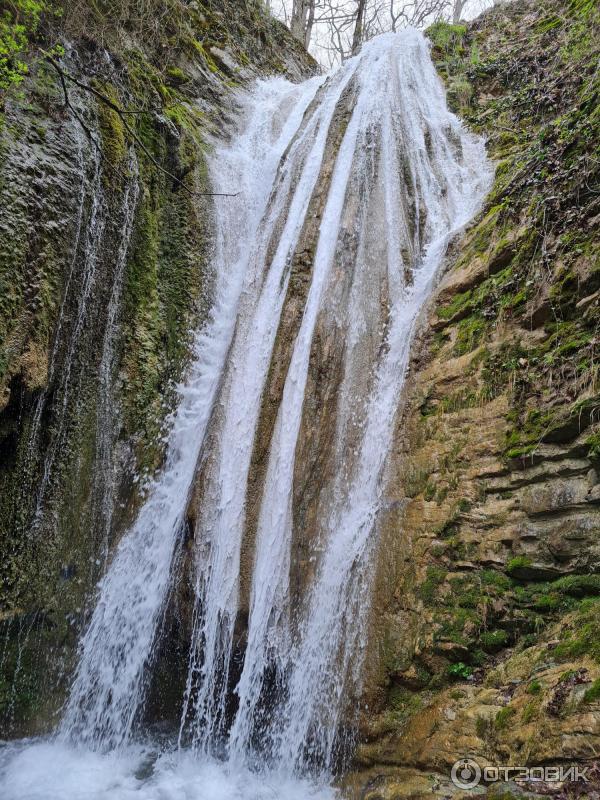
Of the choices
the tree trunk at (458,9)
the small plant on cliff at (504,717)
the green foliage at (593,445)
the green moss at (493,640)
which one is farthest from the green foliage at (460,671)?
the tree trunk at (458,9)

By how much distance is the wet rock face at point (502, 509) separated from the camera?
10.4 feet

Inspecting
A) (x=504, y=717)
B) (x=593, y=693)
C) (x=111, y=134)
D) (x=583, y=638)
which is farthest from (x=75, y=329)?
(x=593, y=693)

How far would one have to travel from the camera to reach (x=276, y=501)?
5062 millimetres

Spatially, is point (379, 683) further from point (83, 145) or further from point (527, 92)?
point (527, 92)

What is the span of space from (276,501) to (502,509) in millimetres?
2231

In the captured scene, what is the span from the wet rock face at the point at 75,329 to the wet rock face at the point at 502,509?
10.5 ft

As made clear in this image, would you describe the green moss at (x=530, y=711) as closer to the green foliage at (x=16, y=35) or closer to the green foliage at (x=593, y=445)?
the green foliage at (x=593, y=445)

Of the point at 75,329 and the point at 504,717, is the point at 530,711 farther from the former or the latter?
the point at 75,329

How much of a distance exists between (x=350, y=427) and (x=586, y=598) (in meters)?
2.52

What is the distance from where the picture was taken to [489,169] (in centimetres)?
727

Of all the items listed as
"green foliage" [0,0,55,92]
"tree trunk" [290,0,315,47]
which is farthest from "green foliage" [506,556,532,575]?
"tree trunk" [290,0,315,47]

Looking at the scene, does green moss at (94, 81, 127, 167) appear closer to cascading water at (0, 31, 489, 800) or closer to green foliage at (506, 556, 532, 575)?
cascading water at (0, 31, 489, 800)

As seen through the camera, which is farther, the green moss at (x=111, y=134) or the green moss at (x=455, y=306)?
the green moss at (x=111, y=134)

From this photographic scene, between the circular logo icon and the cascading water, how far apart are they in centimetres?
104
